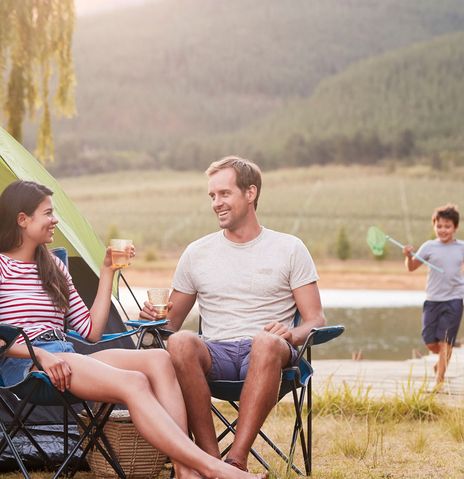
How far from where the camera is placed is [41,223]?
275 cm

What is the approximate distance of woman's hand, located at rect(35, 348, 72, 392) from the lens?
2.40 m

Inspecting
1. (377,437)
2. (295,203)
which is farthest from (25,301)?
(295,203)

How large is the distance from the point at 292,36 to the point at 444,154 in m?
35.2

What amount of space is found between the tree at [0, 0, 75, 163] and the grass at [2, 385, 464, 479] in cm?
333

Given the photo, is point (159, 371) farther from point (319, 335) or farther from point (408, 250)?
point (408, 250)

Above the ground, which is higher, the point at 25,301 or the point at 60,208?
the point at 60,208

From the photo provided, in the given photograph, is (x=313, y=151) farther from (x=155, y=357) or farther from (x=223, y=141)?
(x=155, y=357)

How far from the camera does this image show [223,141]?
78.4 meters

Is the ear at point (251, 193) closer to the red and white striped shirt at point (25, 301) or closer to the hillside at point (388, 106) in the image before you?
the red and white striped shirt at point (25, 301)

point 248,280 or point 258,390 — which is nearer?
point 258,390

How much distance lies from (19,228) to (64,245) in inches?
31.1

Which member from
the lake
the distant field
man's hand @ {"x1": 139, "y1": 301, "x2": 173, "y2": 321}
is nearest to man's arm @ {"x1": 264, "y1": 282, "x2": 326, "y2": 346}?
man's hand @ {"x1": 139, "y1": 301, "x2": 173, "y2": 321}

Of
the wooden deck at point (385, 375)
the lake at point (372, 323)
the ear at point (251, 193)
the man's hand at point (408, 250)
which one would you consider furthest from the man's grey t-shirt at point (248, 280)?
the lake at point (372, 323)

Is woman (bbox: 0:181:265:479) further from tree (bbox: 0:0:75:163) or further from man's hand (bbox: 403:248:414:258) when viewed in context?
tree (bbox: 0:0:75:163)
